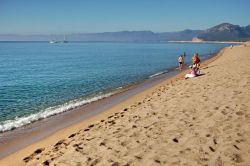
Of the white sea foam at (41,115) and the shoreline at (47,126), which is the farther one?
the white sea foam at (41,115)

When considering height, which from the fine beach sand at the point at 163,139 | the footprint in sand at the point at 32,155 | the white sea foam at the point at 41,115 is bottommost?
the white sea foam at the point at 41,115

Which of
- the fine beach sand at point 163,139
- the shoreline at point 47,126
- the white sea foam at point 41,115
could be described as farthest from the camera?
the white sea foam at point 41,115

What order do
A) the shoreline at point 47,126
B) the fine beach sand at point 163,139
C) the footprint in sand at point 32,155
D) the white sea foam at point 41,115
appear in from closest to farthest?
the fine beach sand at point 163,139 < the footprint in sand at point 32,155 < the shoreline at point 47,126 < the white sea foam at point 41,115

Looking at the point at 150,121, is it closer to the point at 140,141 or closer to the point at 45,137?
the point at 140,141

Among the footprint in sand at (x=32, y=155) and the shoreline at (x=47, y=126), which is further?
the shoreline at (x=47, y=126)

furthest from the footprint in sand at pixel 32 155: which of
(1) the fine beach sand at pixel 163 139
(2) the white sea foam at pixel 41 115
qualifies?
(2) the white sea foam at pixel 41 115

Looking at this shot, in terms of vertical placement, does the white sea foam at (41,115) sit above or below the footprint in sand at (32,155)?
below

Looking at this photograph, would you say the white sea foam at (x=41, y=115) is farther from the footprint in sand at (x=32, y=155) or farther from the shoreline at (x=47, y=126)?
the footprint in sand at (x=32, y=155)

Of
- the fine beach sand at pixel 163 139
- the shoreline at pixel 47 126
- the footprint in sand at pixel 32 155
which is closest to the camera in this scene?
the fine beach sand at pixel 163 139

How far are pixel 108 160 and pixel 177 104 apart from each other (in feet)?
20.9

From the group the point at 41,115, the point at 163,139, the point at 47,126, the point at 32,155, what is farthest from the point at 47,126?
the point at 163,139

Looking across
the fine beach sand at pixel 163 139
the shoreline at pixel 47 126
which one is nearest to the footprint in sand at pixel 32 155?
the fine beach sand at pixel 163 139

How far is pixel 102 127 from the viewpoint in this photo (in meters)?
11.1

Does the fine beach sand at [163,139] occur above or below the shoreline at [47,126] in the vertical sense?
above
